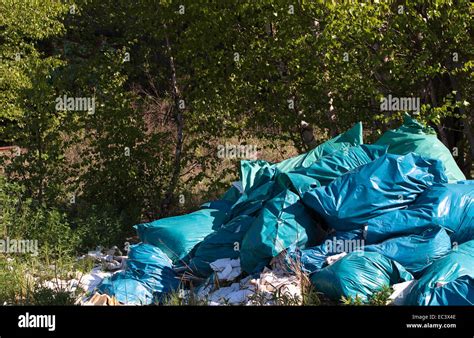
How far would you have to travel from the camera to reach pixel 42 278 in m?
6.79

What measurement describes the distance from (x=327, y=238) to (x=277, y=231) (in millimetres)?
462

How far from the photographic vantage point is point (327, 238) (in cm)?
590

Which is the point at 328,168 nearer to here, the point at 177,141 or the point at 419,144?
the point at 419,144

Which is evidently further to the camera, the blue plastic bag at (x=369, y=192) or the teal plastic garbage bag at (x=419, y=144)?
the teal plastic garbage bag at (x=419, y=144)

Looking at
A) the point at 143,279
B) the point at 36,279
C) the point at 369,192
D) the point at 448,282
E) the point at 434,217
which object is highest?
the point at 369,192

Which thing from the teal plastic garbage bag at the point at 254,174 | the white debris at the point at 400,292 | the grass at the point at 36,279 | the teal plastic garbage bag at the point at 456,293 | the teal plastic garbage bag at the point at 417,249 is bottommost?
the grass at the point at 36,279

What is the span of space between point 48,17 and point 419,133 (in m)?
7.19

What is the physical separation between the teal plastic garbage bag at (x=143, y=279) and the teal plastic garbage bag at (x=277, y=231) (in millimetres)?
774

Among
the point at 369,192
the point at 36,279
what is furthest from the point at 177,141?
the point at 369,192

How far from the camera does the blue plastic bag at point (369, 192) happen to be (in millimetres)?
5766

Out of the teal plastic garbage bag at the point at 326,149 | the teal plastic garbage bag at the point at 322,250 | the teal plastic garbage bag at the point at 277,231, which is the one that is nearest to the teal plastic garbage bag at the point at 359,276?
the teal plastic garbage bag at the point at 322,250

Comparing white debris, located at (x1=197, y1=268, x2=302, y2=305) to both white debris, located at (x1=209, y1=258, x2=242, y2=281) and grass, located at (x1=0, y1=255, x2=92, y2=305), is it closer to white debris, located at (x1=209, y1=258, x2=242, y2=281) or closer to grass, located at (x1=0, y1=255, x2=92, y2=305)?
white debris, located at (x1=209, y1=258, x2=242, y2=281)

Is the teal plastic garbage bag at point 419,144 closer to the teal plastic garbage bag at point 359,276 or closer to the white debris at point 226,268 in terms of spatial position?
the teal plastic garbage bag at point 359,276

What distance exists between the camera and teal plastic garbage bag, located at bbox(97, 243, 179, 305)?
5988mm
